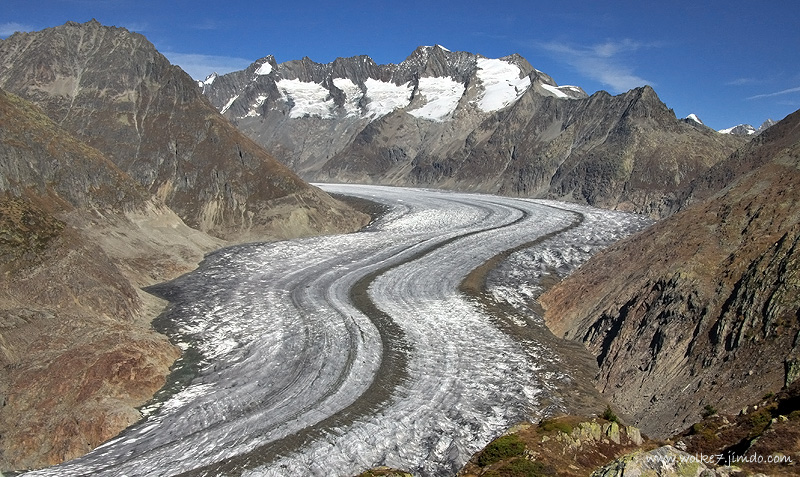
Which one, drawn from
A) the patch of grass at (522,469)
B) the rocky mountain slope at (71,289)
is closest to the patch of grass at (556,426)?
the patch of grass at (522,469)

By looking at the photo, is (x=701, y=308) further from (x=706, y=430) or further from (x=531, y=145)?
(x=531, y=145)

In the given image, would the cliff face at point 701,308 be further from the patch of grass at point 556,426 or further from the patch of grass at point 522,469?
the patch of grass at point 522,469

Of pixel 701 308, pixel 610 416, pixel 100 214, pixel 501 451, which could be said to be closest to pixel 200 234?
pixel 100 214

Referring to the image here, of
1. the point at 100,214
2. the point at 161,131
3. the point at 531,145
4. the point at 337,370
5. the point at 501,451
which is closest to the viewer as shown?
the point at 501,451

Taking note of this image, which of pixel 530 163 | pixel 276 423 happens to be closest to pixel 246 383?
pixel 276 423

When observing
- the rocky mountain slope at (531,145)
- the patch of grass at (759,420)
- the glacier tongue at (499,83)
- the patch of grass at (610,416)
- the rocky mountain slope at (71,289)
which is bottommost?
the rocky mountain slope at (71,289)

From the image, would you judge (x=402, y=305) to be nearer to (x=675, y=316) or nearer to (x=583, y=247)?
(x=675, y=316)

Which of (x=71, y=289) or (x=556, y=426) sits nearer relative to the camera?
(x=556, y=426)
